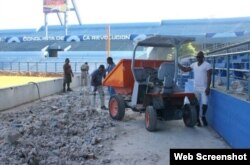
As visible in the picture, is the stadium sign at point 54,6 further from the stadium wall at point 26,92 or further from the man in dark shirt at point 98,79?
the man in dark shirt at point 98,79

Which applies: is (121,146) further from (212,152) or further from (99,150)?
(212,152)

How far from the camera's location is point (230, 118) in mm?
7957

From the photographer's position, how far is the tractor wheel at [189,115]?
9891 millimetres

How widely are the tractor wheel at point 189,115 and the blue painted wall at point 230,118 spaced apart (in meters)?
0.42

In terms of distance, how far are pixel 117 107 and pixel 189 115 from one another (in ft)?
6.93

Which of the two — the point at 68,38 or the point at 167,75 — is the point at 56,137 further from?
the point at 68,38

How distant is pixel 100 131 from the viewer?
9625 mm

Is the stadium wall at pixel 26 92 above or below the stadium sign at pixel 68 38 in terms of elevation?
below

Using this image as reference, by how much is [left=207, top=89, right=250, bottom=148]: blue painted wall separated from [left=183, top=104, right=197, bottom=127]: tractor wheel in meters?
0.42

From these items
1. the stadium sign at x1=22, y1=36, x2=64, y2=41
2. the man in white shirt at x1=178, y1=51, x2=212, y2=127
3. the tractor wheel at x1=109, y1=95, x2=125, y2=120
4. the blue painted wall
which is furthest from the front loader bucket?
the stadium sign at x1=22, y1=36, x2=64, y2=41

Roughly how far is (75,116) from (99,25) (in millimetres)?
58911

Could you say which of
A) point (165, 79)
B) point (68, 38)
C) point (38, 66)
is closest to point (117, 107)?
point (165, 79)

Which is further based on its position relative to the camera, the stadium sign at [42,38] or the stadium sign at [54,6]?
the stadium sign at [54,6]

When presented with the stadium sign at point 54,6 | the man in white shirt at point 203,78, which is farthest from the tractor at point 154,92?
the stadium sign at point 54,6
